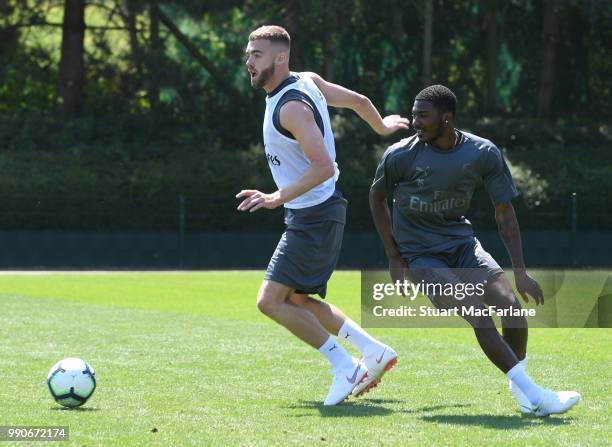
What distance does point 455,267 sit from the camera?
22.7 ft

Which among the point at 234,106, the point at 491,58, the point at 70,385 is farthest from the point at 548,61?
the point at 70,385

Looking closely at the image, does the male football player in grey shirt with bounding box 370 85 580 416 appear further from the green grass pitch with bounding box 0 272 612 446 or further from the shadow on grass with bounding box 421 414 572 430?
the green grass pitch with bounding box 0 272 612 446

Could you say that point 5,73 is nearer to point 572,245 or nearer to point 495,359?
point 572,245

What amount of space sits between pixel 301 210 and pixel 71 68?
25.9m

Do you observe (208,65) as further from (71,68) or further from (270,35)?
(270,35)

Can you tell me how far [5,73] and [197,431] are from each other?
2723 centimetres

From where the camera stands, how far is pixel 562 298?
50.1 feet

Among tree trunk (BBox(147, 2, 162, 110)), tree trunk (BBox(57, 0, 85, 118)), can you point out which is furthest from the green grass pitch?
tree trunk (BBox(57, 0, 85, 118))

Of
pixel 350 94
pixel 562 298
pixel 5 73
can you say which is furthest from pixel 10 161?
pixel 350 94

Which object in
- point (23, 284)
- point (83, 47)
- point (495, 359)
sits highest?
point (83, 47)

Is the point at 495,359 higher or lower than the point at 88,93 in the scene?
lower

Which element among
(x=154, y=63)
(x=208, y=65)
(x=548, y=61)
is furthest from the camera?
(x=548, y=61)

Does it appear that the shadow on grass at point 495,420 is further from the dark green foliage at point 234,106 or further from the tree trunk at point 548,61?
the tree trunk at point 548,61

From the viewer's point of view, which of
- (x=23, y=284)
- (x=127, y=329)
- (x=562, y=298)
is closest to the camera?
(x=127, y=329)
